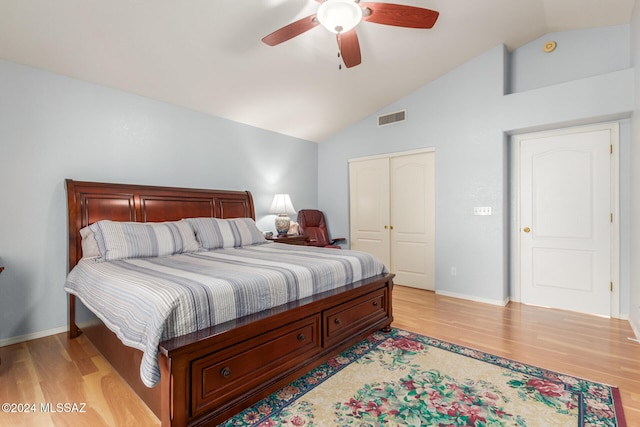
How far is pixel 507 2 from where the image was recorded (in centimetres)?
298

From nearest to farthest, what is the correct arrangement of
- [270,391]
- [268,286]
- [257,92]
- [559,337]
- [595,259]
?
1. [270,391]
2. [268,286]
3. [559,337]
4. [595,259]
5. [257,92]

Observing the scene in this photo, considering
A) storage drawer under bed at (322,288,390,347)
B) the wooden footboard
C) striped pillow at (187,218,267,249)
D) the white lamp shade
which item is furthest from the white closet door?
the wooden footboard

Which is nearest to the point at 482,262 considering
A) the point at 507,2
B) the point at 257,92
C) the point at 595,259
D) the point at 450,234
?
the point at 450,234

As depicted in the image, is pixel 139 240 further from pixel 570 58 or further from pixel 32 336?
pixel 570 58

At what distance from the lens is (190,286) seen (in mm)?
1644

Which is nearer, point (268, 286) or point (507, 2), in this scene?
point (268, 286)

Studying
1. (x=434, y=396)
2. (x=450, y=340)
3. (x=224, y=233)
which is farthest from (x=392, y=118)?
(x=434, y=396)

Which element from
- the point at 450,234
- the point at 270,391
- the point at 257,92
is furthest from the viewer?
the point at 450,234

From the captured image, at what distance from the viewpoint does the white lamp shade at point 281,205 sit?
4.57 metres

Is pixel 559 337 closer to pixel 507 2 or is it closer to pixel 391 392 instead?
pixel 391 392

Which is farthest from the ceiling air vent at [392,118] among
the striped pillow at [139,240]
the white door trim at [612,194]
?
the striped pillow at [139,240]

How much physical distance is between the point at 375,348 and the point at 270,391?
3.45 feet

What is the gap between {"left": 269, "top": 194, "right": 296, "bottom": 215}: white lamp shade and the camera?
4574 millimetres

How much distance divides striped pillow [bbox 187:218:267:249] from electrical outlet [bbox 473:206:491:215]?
2.63 m
